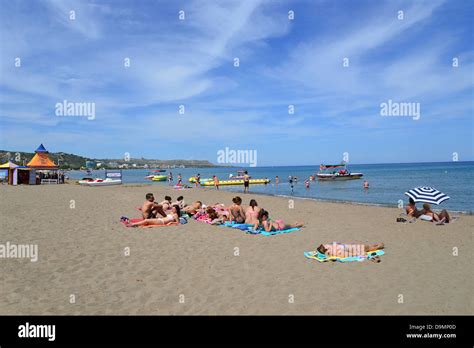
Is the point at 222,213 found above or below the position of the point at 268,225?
above

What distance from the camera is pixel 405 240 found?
9.15 meters

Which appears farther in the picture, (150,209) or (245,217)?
(245,217)

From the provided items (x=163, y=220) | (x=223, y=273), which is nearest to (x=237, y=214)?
(x=163, y=220)

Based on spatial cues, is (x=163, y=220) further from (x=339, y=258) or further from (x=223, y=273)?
(x=339, y=258)

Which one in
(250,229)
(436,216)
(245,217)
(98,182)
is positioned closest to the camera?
(250,229)

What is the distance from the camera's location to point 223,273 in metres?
6.16

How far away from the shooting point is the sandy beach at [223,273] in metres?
4.71

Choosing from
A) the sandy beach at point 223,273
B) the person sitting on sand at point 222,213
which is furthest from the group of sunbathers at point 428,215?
the person sitting on sand at point 222,213

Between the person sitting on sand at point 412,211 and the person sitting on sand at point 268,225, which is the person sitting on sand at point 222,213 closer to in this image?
the person sitting on sand at point 268,225

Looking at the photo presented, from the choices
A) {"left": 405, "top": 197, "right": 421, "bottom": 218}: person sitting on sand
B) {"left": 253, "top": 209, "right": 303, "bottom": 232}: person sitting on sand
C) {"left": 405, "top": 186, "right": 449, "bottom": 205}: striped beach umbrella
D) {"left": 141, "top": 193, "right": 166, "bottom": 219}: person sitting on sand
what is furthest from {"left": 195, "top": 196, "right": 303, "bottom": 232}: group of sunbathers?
{"left": 405, "top": 186, "right": 449, "bottom": 205}: striped beach umbrella

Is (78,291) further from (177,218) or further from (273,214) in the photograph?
(273,214)

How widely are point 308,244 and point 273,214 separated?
20.0 feet

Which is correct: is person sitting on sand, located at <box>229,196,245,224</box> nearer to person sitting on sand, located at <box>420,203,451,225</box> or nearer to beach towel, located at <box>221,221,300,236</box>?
beach towel, located at <box>221,221,300,236</box>

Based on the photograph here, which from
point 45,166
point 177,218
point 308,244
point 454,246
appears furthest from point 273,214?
point 45,166
